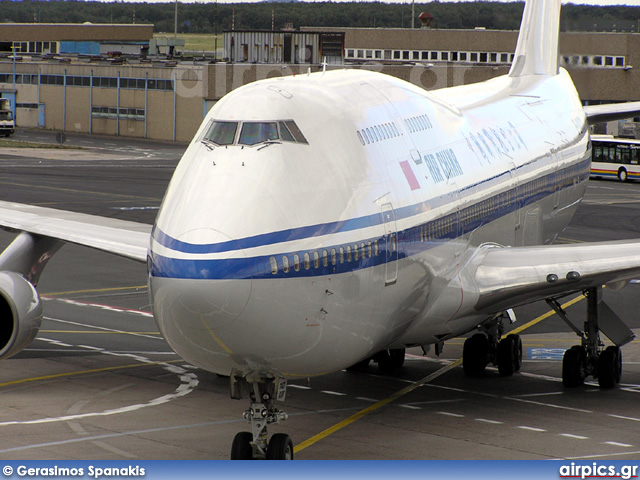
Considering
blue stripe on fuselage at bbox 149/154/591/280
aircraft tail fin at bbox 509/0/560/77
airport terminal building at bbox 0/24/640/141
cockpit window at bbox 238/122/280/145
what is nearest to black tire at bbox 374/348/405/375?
blue stripe on fuselage at bbox 149/154/591/280

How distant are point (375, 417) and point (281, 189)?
786 centimetres

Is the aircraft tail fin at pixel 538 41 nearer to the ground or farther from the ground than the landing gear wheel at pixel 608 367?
farther from the ground

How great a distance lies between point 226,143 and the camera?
1652cm

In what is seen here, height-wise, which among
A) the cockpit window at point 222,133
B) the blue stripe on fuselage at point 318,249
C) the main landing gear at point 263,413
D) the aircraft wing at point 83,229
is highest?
the cockpit window at point 222,133

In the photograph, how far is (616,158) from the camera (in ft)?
280

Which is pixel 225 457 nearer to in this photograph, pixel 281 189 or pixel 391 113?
pixel 281 189

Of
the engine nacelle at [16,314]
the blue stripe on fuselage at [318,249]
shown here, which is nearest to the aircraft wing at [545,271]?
the blue stripe on fuselage at [318,249]

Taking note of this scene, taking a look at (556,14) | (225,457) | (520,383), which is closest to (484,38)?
(556,14)

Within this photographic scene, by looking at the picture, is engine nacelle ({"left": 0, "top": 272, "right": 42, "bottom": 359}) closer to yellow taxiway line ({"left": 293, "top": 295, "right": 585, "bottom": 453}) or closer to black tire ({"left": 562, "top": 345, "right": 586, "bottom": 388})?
yellow taxiway line ({"left": 293, "top": 295, "right": 585, "bottom": 453})

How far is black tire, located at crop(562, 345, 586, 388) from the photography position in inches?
1013

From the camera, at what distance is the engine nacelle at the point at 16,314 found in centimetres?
2302

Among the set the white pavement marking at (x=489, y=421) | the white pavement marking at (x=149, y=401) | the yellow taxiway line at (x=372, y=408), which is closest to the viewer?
the yellow taxiway line at (x=372, y=408)

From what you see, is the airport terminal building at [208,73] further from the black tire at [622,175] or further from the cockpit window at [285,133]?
the cockpit window at [285,133]

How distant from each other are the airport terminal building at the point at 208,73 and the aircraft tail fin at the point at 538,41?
60.3 metres
